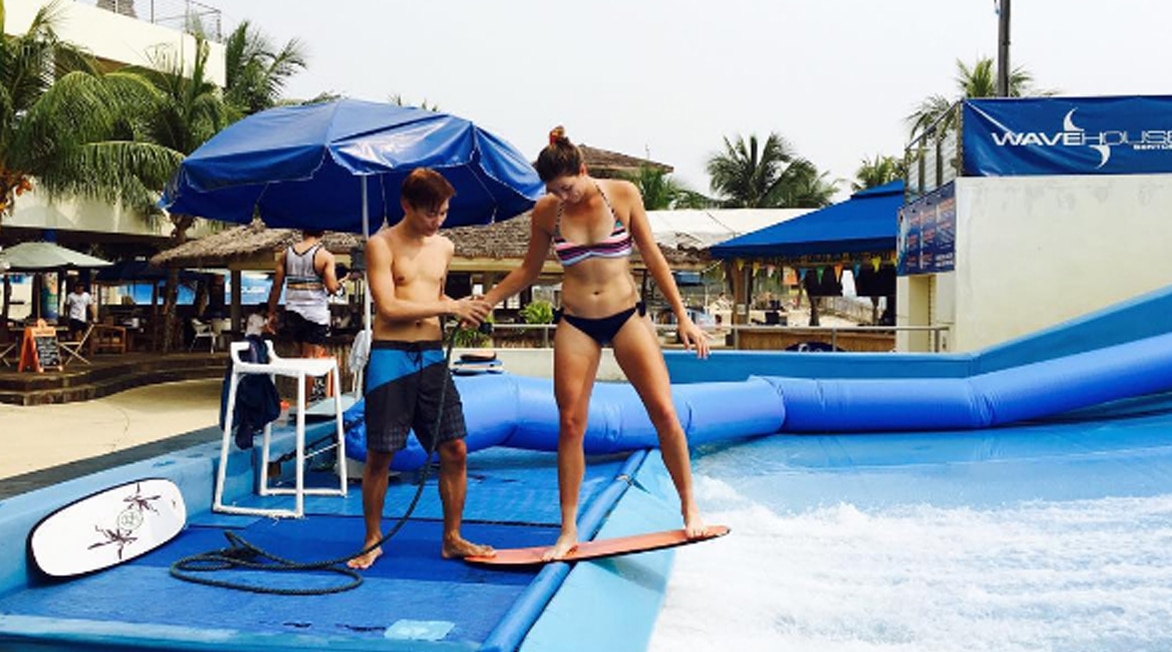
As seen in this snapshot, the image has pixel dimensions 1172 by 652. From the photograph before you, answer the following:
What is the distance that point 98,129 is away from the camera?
1677 cm

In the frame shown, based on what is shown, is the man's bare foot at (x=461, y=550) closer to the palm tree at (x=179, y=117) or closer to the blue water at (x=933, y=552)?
the blue water at (x=933, y=552)

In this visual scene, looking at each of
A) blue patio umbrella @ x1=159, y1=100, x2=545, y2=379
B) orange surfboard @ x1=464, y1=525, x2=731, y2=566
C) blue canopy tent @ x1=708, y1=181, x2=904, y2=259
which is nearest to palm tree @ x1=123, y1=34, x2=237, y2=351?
blue canopy tent @ x1=708, y1=181, x2=904, y2=259

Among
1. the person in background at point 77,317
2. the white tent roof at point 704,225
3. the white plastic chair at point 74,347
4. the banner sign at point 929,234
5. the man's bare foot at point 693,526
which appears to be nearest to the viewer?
the man's bare foot at point 693,526

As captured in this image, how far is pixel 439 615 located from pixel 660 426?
1.17 m

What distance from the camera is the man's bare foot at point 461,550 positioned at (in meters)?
4.07

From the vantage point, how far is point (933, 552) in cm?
502

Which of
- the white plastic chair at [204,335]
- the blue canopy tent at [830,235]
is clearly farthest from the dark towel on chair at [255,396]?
the white plastic chair at [204,335]

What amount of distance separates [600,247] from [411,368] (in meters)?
0.93

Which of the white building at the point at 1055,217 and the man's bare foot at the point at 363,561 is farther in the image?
the white building at the point at 1055,217

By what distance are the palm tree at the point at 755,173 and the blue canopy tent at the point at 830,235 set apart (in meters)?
26.5

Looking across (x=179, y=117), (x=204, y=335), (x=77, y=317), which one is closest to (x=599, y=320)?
(x=77, y=317)

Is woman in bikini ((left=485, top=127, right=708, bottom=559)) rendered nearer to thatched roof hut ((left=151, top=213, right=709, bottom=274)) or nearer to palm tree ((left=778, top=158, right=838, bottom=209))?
thatched roof hut ((left=151, top=213, right=709, bottom=274))

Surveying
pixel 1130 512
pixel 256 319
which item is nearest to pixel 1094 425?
pixel 1130 512

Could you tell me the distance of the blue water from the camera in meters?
3.88
